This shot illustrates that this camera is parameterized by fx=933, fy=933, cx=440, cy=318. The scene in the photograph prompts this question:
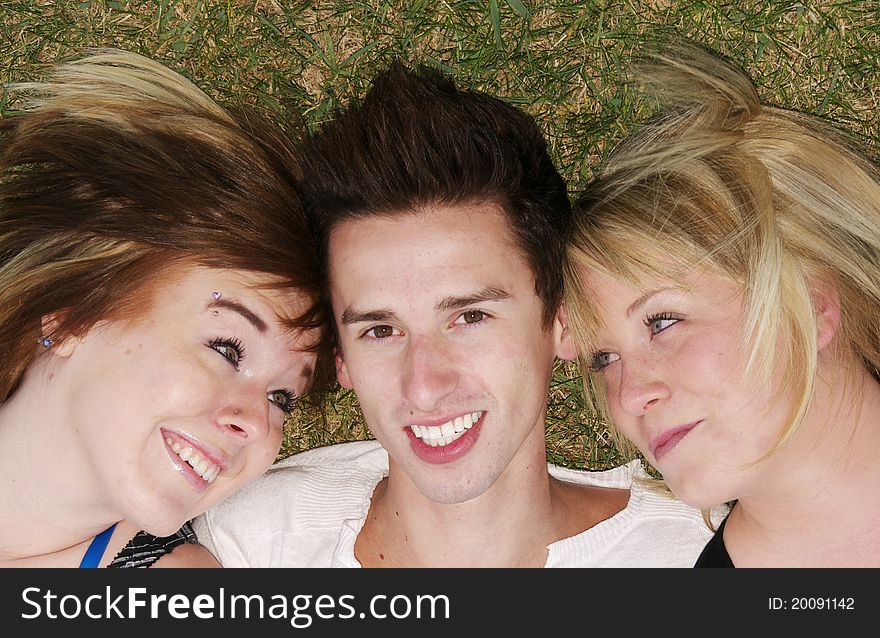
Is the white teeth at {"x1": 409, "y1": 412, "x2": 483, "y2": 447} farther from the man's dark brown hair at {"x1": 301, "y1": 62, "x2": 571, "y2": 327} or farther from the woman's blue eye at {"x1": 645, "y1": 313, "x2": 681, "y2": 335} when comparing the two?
the woman's blue eye at {"x1": 645, "y1": 313, "x2": 681, "y2": 335}

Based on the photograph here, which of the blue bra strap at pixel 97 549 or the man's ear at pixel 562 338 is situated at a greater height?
the man's ear at pixel 562 338

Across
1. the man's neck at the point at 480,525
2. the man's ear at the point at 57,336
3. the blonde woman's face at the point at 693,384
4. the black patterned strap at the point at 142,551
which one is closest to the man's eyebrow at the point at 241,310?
the man's ear at the point at 57,336

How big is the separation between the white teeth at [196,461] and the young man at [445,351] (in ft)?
2.02

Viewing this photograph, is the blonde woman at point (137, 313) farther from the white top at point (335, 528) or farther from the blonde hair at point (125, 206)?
the white top at point (335, 528)

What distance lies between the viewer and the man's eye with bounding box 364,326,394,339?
11.6ft

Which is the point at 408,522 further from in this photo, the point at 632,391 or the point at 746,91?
the point at 746,91

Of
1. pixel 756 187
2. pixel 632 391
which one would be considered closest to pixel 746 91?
pixel 756 187

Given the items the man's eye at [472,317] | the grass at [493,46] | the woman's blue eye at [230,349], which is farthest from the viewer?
the grass at [493,46]

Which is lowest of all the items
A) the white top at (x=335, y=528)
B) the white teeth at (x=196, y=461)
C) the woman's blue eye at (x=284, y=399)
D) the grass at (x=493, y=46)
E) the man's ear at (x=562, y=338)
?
the white top at (x=335, y=528)

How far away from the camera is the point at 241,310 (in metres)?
3.41

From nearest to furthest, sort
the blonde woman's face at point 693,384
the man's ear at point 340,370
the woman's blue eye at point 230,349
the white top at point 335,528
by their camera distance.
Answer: the blonde woman's face at point 693,384, the woman's blue eye at point 230,349, the man's ear at point 340,370, the white top at point 335,528

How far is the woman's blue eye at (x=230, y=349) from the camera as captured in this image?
3.38 m

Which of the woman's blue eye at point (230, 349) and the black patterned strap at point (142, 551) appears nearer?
the woman's blue eye at point (230, 349)

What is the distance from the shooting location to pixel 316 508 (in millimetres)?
4191
